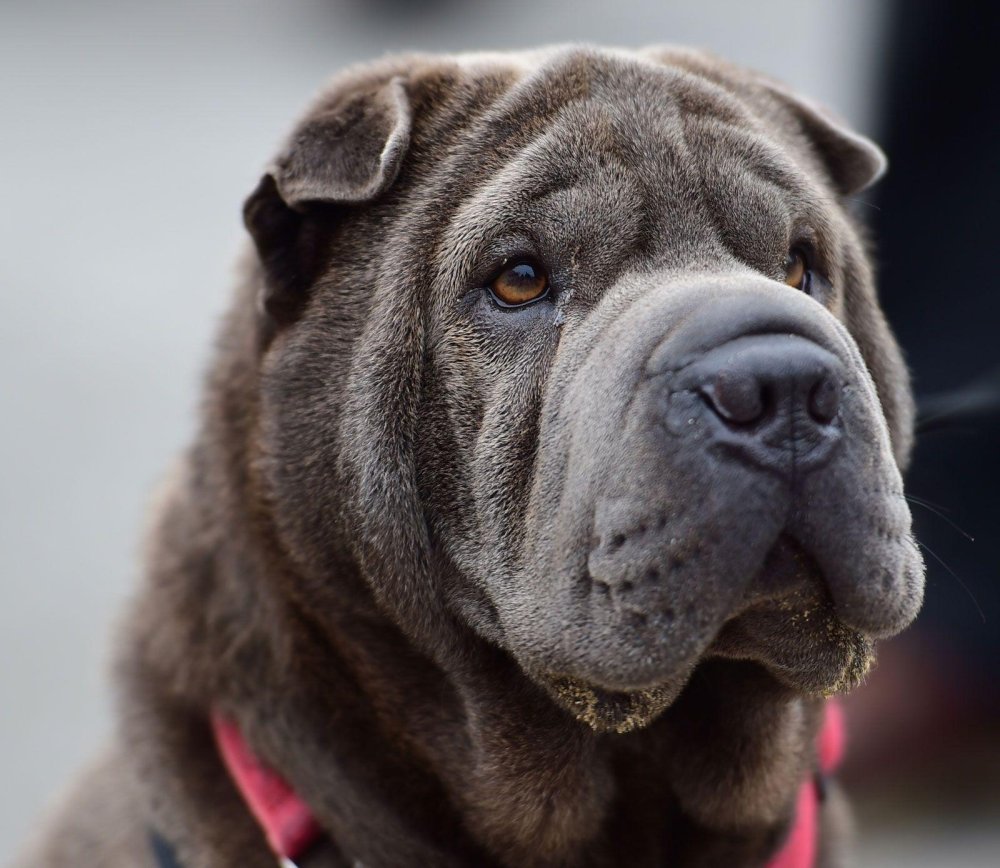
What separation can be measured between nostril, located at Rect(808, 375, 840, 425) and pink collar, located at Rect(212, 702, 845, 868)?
1094 millimetres

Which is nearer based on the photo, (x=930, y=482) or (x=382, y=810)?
(x=382, y=810)

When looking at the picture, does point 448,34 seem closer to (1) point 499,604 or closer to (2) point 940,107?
(2) point 940,107

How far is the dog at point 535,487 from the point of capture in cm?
245

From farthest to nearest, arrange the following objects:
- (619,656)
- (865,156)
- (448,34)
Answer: (448,34), (865,156), (619,656)

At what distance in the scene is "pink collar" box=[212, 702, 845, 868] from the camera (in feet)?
9.95

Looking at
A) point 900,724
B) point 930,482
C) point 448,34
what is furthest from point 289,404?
point 448,34

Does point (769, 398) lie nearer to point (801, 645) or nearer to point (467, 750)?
point (801, 645)

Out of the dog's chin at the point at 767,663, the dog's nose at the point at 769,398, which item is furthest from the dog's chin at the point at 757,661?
the dog's nose at the point at 769,398

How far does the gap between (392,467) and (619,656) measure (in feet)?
2.12

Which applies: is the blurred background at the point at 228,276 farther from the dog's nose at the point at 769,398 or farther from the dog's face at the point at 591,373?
the dog's nose at the point at 769,398

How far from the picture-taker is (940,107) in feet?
15.2

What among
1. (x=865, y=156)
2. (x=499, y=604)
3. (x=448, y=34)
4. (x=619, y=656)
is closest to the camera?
(x=619, y=656)

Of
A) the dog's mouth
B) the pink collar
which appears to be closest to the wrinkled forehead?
the dog's mouth

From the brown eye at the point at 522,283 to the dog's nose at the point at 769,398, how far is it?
0.52m
